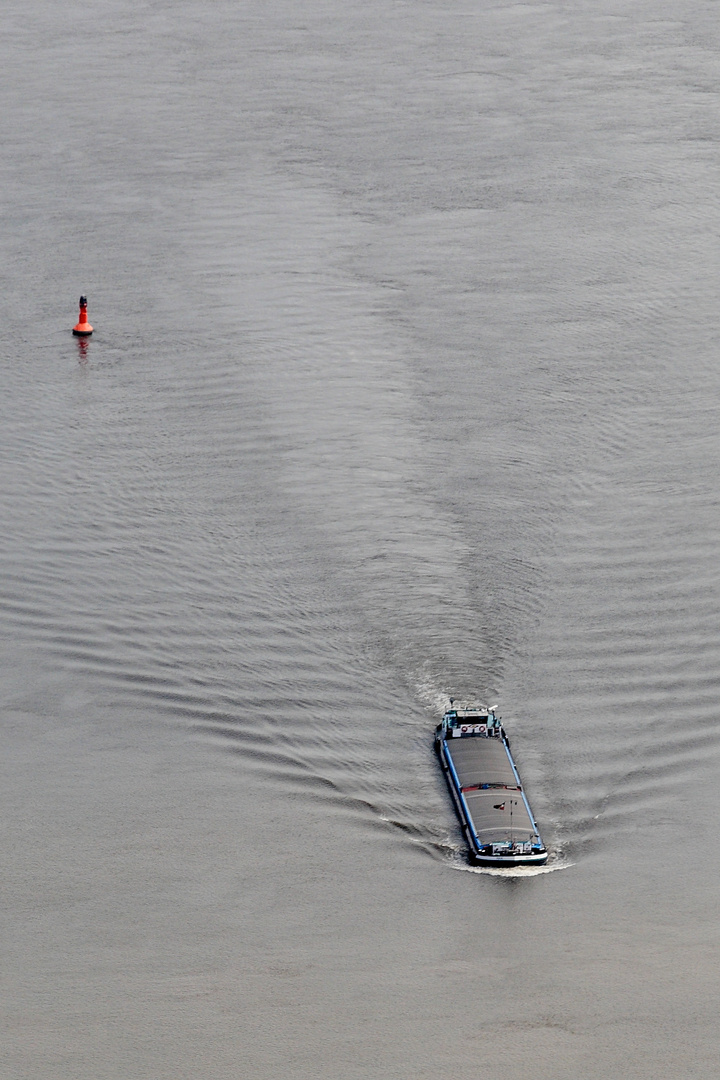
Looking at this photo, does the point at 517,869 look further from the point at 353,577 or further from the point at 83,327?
the point at 83,327

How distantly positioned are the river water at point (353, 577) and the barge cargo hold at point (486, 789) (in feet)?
1.29

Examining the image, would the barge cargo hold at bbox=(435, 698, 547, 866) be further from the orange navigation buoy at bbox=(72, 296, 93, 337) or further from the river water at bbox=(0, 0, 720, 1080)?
the orange navigation buoy at bbox=(72, 296, 93, 337)

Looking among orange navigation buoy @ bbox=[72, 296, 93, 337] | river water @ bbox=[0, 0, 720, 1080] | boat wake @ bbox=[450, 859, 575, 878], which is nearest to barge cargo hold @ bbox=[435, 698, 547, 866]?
boat wake @ bbox=[450, 859, 575, 878]

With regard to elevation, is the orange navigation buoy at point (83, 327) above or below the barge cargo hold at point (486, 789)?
above

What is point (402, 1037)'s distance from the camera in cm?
2280

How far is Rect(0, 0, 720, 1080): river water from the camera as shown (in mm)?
23719

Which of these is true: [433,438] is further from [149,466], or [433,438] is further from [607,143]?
[607,143]

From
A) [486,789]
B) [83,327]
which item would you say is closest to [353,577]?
[486,789]

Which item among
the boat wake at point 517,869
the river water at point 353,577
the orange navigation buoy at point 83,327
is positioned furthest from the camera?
the orange navigation buoy at point 83,327

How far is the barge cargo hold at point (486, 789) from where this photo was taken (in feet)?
83.7

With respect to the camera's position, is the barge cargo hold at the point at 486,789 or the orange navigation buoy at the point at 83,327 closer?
the barge cargo hold at the point at 486,789

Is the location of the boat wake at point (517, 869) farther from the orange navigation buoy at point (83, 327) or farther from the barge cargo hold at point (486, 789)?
the orange navigation buoy at point (83, 327)

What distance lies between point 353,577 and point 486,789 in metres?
6.94

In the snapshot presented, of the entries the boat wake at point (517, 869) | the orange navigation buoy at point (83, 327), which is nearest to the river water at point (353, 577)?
the boat wake at point (517, 869)
